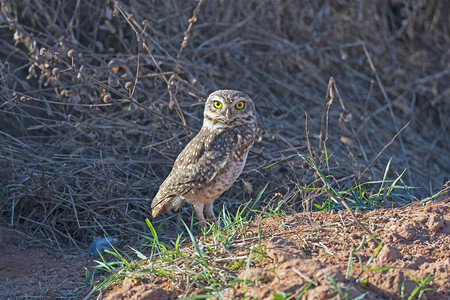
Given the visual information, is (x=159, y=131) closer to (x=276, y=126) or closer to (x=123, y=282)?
(x=276, y=126)

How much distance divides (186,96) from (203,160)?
200 cm

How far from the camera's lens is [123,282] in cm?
325

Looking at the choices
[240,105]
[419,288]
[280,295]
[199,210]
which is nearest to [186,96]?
[240,105]

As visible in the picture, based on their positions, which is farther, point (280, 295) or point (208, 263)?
point (208, 263)

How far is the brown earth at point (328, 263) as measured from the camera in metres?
2.70

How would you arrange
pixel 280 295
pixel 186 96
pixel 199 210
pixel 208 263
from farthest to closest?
pixel 186 96
pixel 199 210
pixel 208 263
pixel 280 295

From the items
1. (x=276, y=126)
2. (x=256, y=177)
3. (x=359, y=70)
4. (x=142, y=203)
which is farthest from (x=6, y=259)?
(x=359, y=70)

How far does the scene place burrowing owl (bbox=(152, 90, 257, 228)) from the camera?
409 cm

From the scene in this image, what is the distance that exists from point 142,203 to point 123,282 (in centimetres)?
168

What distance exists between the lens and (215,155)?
4086 mm

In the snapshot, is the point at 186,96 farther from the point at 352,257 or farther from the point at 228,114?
the point at 352,257

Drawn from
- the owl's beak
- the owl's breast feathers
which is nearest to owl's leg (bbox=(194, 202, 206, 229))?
the owl's breast feathers

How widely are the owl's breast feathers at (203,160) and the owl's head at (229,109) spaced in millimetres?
62

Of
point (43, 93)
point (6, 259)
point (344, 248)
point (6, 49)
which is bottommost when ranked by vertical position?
point (6, 259)
